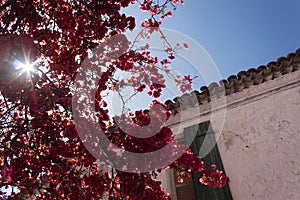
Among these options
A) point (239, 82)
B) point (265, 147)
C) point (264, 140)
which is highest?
point (239, 82)

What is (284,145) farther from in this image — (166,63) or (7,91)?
(7,91)

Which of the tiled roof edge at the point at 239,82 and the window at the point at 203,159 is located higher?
the tiled roof edge at the point at 239,82

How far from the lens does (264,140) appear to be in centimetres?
453

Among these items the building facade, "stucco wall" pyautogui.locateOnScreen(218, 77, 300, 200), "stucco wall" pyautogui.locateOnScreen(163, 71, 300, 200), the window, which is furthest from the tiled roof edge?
the window

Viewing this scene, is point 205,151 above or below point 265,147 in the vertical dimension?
above

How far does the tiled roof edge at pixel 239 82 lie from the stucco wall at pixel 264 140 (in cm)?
14

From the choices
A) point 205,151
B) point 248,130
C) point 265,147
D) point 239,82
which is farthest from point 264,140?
point 239,82

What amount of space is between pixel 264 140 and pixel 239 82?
1.45m

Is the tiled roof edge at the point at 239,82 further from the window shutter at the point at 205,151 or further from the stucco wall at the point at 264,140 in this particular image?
the window shutter at the point at 205,151

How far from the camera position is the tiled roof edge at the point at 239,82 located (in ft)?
16.0

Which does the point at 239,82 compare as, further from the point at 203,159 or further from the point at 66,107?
the point at 66,107

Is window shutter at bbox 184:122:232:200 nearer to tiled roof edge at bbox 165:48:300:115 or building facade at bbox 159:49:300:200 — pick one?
building facade at bbox 159:49:300:200

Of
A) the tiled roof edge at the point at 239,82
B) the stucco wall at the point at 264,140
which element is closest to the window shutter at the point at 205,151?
the stucco wall at the point at 264,140

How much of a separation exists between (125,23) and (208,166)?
3.38 metres
